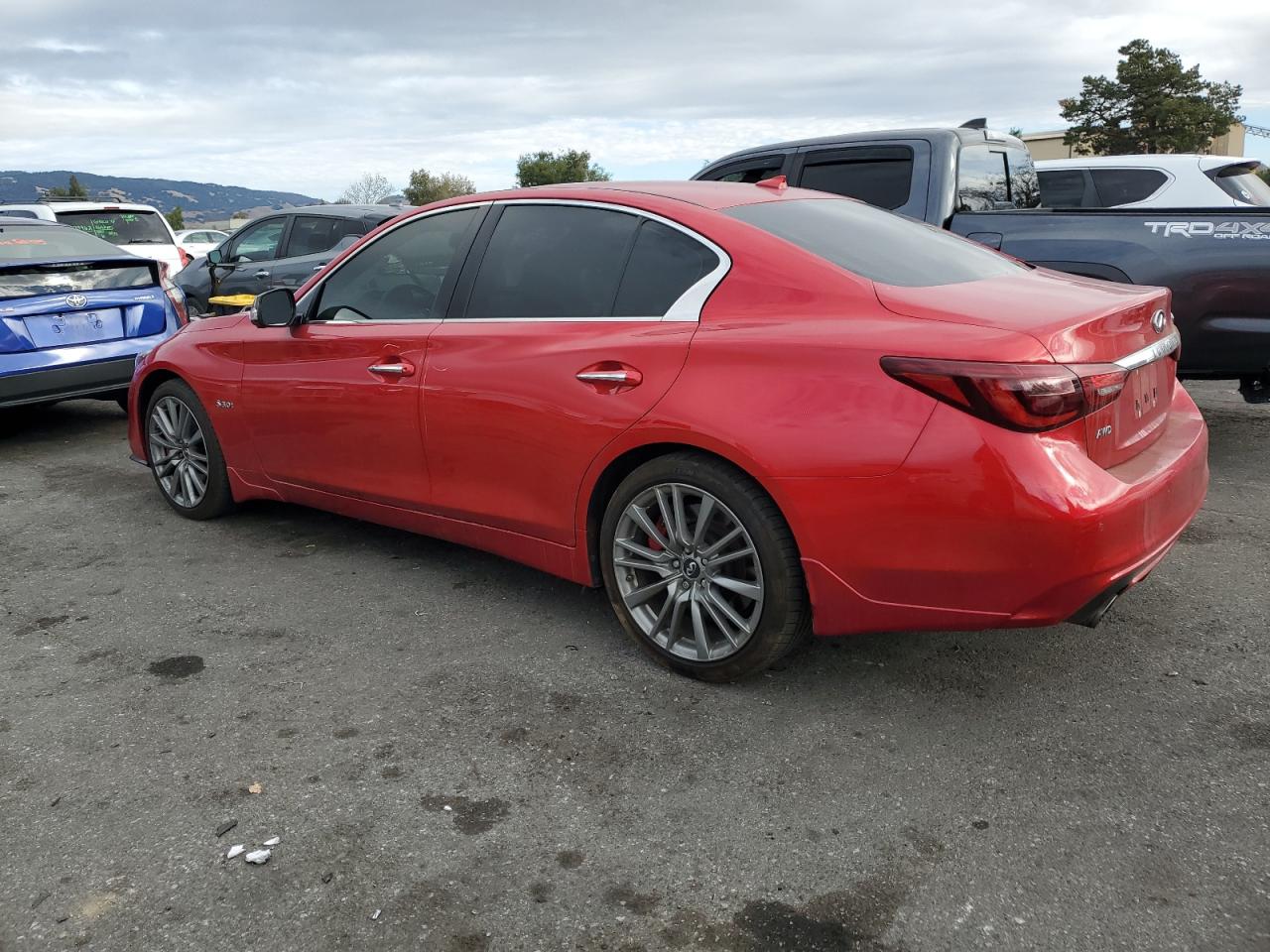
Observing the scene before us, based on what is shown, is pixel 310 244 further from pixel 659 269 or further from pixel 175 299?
pixel 659 269

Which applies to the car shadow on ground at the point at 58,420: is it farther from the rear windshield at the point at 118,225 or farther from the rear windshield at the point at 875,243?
the rear windshield at the point at 875,243

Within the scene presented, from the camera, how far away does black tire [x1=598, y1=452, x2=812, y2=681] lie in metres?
3.13

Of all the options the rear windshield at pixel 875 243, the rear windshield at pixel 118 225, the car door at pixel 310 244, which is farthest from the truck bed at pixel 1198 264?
the rear windshield at pixel 118 225

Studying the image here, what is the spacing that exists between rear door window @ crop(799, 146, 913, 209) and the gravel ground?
301 cm

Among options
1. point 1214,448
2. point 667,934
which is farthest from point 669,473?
point 1214,448

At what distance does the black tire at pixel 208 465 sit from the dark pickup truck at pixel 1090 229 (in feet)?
13.1

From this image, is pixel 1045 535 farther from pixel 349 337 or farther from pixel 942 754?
pixel 349 337

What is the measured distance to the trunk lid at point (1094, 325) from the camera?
9.53ft

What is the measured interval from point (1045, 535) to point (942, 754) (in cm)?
70

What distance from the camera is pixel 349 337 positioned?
4398 millimetres

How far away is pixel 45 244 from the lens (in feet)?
24.4

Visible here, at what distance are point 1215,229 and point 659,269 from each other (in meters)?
3.39

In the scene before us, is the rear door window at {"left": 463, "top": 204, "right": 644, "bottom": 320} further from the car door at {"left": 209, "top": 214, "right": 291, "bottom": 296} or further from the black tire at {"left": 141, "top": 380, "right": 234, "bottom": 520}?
the car door at {"left": 209, "top": 214, "right": 291, "bottom": 296}

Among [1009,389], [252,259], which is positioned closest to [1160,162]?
[1009,389]
